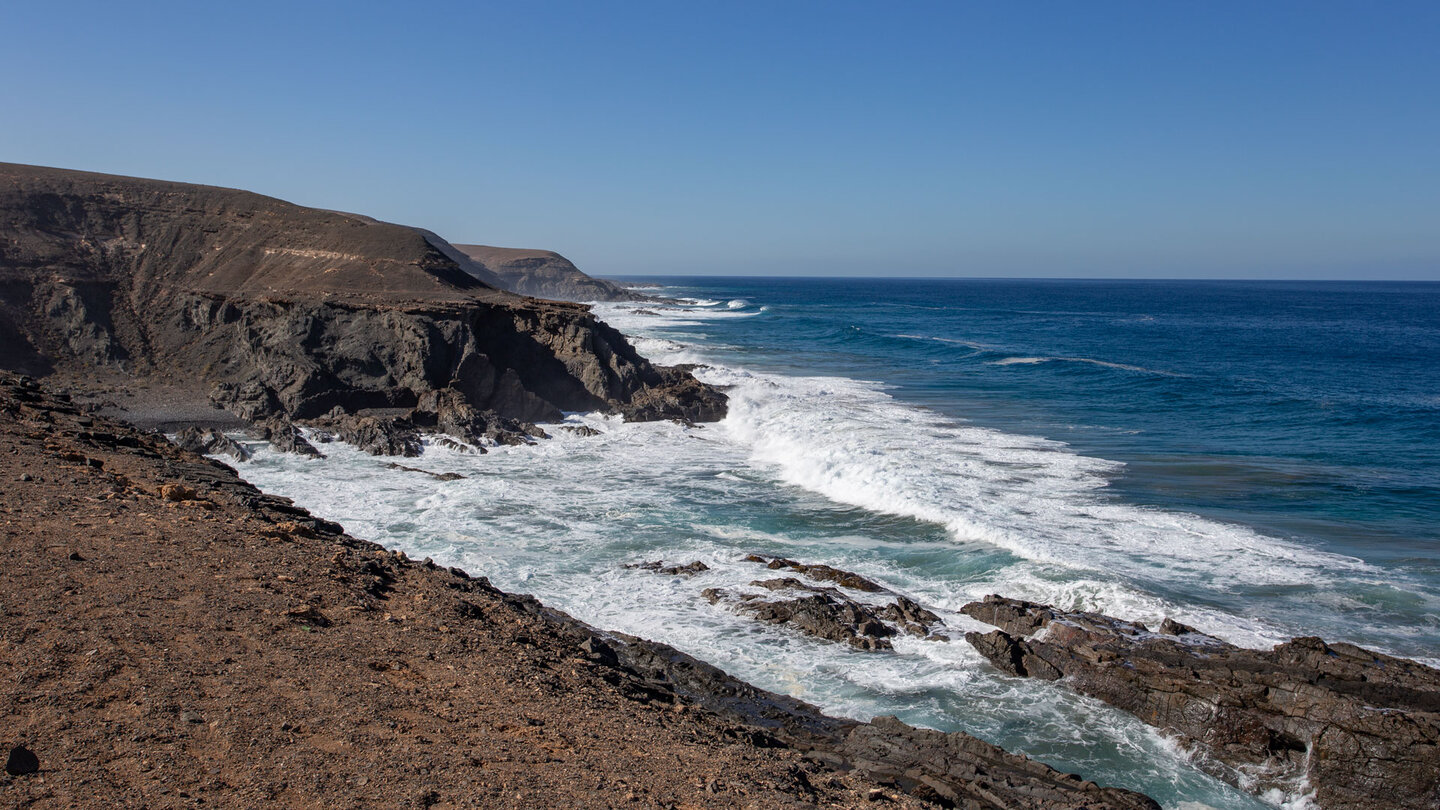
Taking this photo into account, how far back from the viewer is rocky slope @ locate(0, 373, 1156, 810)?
6574mm

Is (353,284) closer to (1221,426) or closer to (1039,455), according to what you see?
(1039,455)

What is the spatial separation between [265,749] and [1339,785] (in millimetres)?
10569

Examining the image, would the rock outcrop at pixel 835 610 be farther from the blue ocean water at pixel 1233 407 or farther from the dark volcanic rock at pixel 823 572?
the blue ocean water at pixel 1233 407

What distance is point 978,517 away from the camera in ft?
57.4

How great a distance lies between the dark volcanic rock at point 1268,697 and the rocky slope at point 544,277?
9763 centimetres

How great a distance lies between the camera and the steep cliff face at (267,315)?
27.1 m

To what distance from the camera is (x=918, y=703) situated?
10.6 metres

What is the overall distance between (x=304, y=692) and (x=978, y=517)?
13273mm

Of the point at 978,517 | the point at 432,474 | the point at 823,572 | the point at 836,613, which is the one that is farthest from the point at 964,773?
the point at 432,474

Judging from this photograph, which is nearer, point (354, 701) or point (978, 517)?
point (354, 701)

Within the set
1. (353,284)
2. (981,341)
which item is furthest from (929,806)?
(981,341)

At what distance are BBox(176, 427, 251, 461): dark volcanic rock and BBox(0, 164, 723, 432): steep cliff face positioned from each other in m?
2.42

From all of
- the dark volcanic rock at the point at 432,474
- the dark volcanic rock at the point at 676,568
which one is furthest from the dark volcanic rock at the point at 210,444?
the dark volcanic rock at the point at 676,568

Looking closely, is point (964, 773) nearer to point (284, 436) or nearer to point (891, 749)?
point (891, 749)
